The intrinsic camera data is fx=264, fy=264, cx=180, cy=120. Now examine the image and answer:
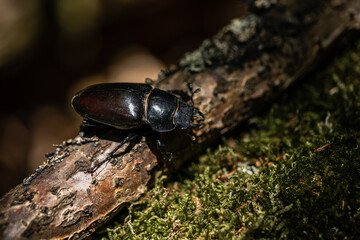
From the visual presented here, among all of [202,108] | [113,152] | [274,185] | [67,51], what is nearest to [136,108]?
[113,152]

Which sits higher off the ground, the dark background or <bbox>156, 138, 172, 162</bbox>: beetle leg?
the dark background

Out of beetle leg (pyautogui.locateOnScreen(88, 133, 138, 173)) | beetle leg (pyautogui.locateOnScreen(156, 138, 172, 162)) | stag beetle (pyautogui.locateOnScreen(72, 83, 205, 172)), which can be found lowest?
beetle leg (pyautogui.locateOnScreen(156, 138, 172, 162))

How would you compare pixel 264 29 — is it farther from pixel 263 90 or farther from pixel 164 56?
pixel 164 56

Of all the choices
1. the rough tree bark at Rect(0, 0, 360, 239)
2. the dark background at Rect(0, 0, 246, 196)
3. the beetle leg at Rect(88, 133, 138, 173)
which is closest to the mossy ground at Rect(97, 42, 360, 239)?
the rough tree bark at Rect(0, 0, 360, 239)

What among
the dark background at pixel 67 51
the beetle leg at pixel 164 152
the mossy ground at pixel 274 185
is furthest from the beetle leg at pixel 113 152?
the dark background at pixel 67 51

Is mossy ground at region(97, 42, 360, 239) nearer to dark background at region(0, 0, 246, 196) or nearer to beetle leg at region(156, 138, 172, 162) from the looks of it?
beetle leg at region(156, 138, 172, 162)
